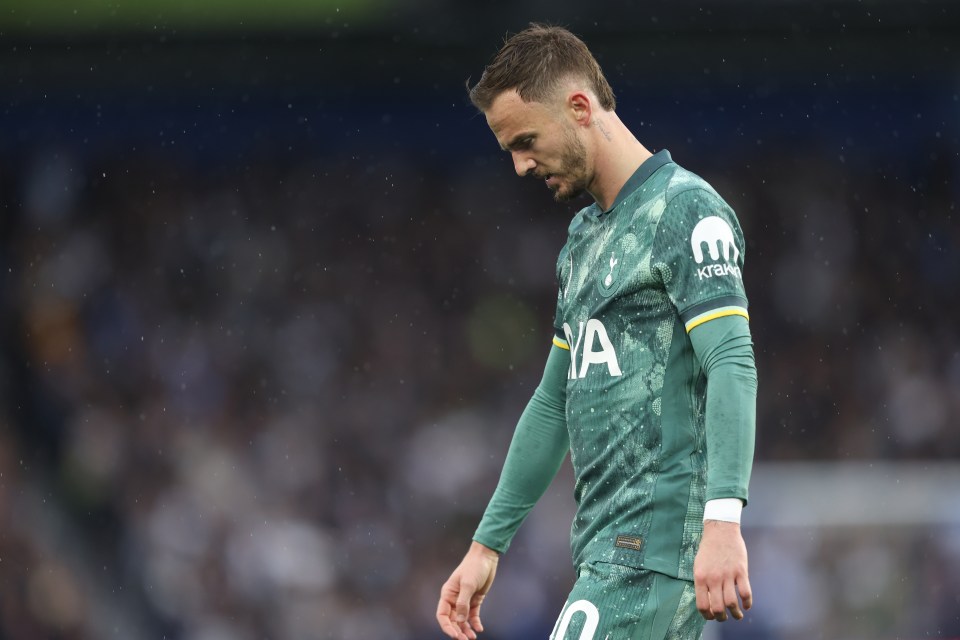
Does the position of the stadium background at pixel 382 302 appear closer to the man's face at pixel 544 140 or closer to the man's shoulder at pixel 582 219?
the man's shoulder at pixel 582 219

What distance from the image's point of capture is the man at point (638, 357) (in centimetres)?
261

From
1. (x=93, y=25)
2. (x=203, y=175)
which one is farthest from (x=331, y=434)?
(x=93, y=25)

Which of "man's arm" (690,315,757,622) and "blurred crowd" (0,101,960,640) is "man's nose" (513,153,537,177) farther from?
"blurred crowd" (0,101,960,640)

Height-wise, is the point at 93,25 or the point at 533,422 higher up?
the point at 93,25

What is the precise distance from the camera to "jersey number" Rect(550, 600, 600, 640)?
Answer: 2.75 metres

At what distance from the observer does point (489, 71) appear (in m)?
2.99

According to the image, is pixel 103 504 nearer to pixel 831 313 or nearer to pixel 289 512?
pixel 289 512

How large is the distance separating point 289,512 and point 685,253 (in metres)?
7.47

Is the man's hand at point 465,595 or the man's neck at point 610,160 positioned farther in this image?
the man's hand at point 465,595

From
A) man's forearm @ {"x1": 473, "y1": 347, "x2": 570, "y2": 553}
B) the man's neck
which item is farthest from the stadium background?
the man's neck

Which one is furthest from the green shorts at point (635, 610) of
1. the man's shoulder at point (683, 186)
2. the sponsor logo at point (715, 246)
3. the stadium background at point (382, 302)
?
the stadium background at point (382, 302)

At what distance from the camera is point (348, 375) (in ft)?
35.9

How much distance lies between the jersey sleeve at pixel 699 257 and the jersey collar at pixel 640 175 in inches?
5.2

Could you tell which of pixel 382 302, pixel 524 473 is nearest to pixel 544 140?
pixel 524 473
